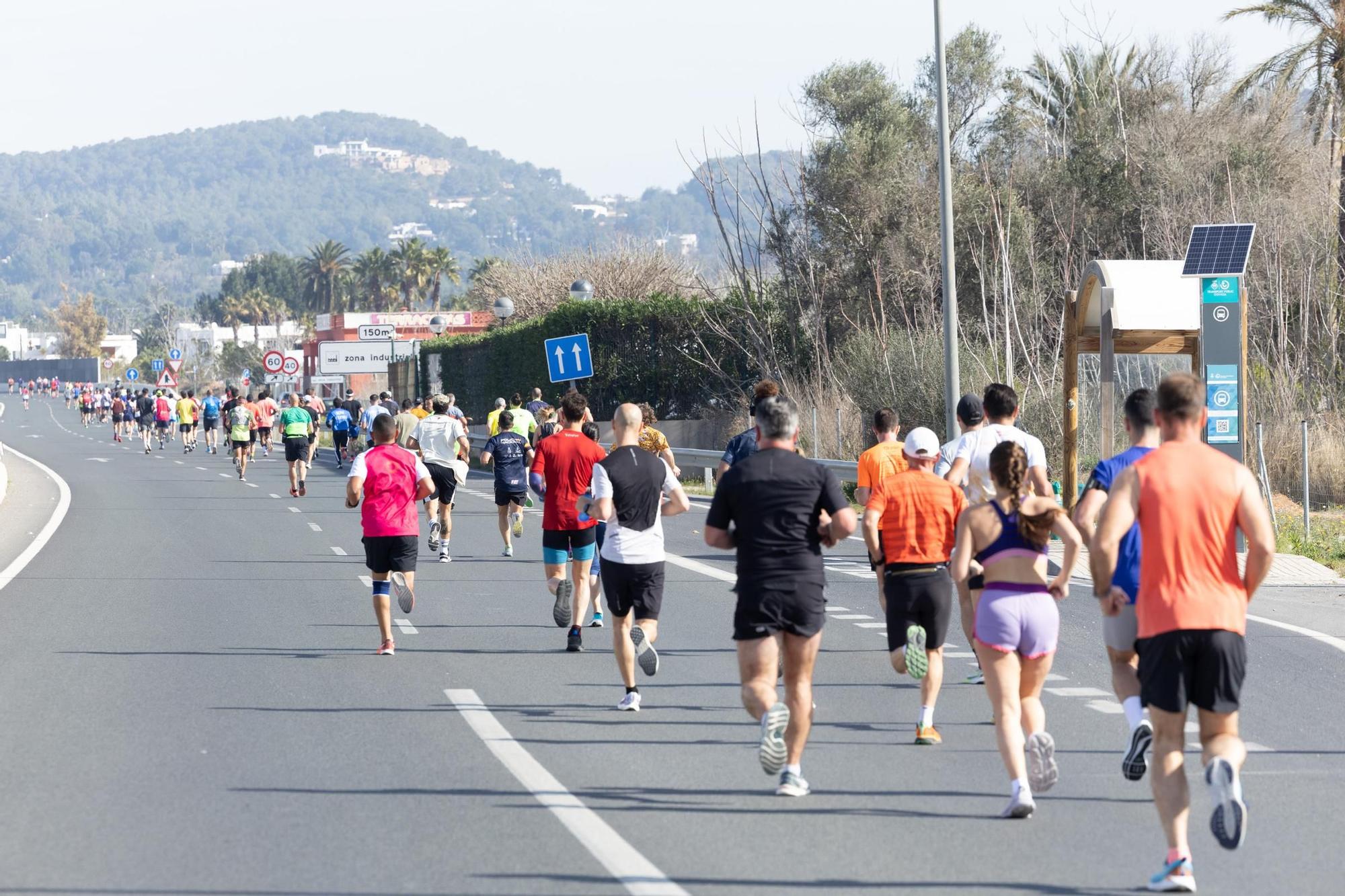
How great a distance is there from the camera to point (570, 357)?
30719 millimetres

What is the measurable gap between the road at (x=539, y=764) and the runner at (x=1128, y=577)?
0.29 meters

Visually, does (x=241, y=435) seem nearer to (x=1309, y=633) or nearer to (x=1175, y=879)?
(x=1309, y=633)

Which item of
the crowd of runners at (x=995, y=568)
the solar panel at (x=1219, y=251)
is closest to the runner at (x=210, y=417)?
the solar panel at (x=1219, y=251)

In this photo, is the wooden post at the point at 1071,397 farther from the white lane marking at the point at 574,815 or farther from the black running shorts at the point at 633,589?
the white lane marking at the point at 574,815

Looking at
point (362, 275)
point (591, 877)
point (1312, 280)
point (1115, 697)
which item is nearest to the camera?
point (591, 877)

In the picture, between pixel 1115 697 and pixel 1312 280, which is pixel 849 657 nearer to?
pixel 1115 697

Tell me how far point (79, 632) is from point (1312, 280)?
76.7ft

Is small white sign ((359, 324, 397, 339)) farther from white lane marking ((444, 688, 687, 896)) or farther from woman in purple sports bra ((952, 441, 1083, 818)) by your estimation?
woman in purple sports bra ((952, 441, 1083, 818))

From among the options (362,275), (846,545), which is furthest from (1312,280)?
(362,275)

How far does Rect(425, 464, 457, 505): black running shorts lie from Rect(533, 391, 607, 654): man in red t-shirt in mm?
6447

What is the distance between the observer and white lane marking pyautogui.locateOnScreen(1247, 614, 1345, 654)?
1208 cm

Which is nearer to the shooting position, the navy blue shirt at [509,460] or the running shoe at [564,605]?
the running shoe at [564,605]

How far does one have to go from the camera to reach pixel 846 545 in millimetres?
20188

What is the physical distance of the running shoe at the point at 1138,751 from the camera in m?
7.22
